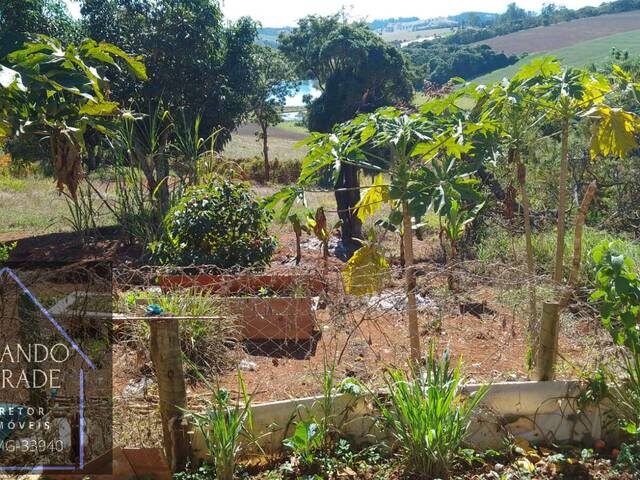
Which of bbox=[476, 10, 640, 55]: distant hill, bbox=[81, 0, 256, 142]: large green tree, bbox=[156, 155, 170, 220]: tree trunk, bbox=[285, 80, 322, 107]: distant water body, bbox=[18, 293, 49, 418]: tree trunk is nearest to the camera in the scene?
bbox=[18, 293, 49, 418]: tree trunk

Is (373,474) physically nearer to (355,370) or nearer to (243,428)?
→ (243,428)

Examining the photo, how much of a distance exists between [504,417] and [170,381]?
5.41 feet

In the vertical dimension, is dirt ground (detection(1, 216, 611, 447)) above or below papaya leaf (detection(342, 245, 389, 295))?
below

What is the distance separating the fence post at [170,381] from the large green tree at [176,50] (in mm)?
9676

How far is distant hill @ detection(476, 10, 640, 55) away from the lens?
42.5m

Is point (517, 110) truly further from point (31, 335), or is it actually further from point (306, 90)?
point (306, 90)

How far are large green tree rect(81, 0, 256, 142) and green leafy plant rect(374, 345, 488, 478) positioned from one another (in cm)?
997

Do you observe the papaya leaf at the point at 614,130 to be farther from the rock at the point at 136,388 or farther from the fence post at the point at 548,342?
the rock at the point at 136,388

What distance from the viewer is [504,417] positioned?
3395 mm

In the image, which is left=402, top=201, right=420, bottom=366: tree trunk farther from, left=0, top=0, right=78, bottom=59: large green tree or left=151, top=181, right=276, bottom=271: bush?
left=0, top=0, right=78, bottom=59: large green tree

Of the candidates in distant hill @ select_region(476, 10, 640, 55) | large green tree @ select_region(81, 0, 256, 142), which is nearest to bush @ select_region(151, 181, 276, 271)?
large green tree @ select_region(81, 0, 256, 142)

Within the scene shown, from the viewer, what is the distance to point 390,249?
9969mm

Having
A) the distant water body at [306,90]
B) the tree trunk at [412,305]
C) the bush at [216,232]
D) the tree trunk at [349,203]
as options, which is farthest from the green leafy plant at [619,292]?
the distant water body at [306,90]

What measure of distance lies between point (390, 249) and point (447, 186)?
6.47 metres
